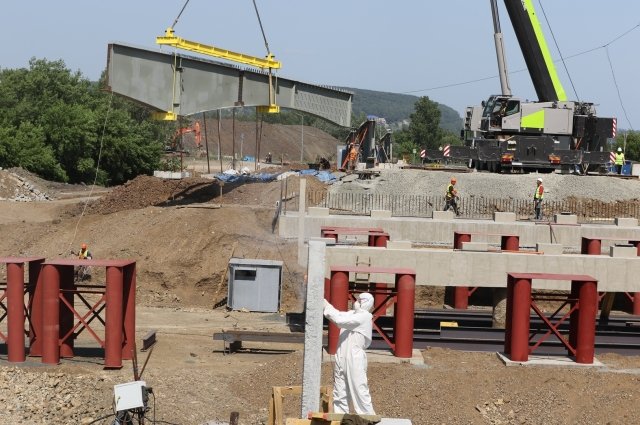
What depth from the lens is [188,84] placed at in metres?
34.2

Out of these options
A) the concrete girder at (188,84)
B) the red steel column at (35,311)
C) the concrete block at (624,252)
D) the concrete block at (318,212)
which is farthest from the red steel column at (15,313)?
the concrete girder at (188,84)

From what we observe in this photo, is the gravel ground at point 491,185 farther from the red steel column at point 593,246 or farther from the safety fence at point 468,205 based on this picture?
the red steel column at point 593,246

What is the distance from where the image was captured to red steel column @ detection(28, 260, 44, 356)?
17.8 m

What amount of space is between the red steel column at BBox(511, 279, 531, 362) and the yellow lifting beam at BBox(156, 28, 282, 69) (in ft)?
60.7

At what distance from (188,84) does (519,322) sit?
63.7ft

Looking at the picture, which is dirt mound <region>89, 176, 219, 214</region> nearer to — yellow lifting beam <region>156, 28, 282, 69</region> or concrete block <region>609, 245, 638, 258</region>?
yellow lifting beam <region>156, 28, 282, 69</region>

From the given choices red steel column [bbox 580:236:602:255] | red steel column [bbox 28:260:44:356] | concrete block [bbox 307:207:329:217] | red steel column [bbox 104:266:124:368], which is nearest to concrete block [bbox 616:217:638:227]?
red steel column [bbox 580:236:602:255]

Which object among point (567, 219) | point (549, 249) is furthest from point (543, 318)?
point (567, 219)

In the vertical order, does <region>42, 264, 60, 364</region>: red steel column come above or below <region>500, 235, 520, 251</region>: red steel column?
below

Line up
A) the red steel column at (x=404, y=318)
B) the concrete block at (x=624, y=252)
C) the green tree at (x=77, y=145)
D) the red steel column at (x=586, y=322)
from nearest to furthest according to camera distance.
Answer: the red steel column at (x=404, y=318), the red steel column at (x=586, y=322), the concrete block at (x=624, y=252), the green tree at (x=77, y=145)

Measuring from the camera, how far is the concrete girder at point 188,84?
32.8 meters

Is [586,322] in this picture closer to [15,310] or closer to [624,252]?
[624,252]

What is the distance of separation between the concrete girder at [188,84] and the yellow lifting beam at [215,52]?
0.40 meters

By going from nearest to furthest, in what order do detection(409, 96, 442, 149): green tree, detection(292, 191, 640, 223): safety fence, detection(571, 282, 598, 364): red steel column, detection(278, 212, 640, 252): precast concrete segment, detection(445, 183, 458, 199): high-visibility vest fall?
detection(571, 282, 598, 364): red steel column < detection(278, 212, 640, 252): precast concrete segment < detection(445, 183, 458, 199): high-visibility vest < detection(292, 191, 640, 223): safety fence < detection(409, 96, 442, 149): green tree
